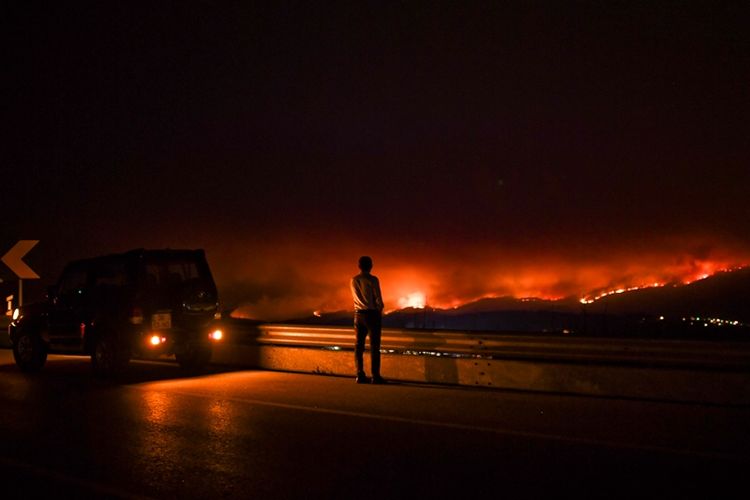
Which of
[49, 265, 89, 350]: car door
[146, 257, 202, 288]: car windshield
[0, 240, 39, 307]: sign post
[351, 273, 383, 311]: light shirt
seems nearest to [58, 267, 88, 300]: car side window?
[49, 265, 89, 350]: car door

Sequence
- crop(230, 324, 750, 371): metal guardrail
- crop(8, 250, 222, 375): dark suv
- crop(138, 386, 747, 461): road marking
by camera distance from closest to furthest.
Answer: crop(138, 386, 747, 461): road marking, crop(230, 324, 750, 371): metal guardrail, crop(8, 250, 222, 375): dark suv

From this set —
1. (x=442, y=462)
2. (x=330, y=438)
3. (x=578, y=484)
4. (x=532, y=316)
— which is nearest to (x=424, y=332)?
(x=330, y=438)

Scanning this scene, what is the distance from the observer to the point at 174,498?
5.06 metres

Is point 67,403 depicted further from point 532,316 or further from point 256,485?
point 532,316

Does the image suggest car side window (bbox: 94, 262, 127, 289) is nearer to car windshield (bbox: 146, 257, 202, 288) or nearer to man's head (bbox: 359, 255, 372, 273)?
car windshield (bbox: 146, 257, 202, 288)

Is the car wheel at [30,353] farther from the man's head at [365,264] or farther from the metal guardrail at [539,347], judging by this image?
the man's head at [365,264]

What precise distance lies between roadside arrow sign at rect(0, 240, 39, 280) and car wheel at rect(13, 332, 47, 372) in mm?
5034

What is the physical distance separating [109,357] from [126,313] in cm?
84

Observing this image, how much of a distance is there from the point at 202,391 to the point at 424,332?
354 cm

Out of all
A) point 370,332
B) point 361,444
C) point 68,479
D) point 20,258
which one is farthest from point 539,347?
point 20,258

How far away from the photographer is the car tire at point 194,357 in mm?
12859

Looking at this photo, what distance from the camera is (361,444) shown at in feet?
22.1

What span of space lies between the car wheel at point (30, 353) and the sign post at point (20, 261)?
15.8 feet

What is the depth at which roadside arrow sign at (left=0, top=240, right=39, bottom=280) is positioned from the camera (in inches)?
685
